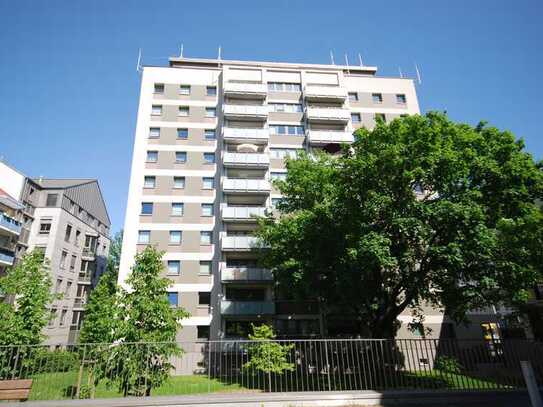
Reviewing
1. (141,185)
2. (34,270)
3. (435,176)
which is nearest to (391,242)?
(435,176)

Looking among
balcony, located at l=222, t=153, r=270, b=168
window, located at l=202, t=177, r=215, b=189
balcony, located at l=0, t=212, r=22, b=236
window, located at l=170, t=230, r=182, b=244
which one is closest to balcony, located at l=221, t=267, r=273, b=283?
window, located at l=170, t=230, r=182, b=244

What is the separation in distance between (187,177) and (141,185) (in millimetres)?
4210

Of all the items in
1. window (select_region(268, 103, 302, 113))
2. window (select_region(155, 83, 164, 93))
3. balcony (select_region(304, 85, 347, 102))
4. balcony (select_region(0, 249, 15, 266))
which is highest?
window (select_region(155, 83, 164, 93))

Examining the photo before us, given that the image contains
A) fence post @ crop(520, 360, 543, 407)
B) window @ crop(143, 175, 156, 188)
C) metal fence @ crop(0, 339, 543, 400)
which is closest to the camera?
fence post @ crop(520, 360, 543, 407)

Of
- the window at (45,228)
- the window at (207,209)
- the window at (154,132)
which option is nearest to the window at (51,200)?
the window at (45,228)

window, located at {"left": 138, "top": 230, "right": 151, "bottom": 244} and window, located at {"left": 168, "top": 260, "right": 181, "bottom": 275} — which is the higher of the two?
window, located at {"left": 138, "top": 230, "right": 151, "bottom": 244}

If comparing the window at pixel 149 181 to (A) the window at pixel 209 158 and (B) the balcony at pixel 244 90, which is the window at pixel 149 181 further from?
(B) the balcony at pixel 244 90

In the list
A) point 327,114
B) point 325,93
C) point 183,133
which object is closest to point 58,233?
point 183,133

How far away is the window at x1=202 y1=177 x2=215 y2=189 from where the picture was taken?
103ft

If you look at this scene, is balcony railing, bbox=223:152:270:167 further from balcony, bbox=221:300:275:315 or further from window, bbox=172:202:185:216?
balcony, bbox=221:300:275:315

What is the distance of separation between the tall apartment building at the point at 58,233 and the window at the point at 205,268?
16.8 meters

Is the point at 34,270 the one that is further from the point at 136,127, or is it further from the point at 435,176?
the point at 435,176

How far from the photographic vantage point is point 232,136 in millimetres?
32125

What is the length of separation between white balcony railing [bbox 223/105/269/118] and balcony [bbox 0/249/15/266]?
2649 centimetres
